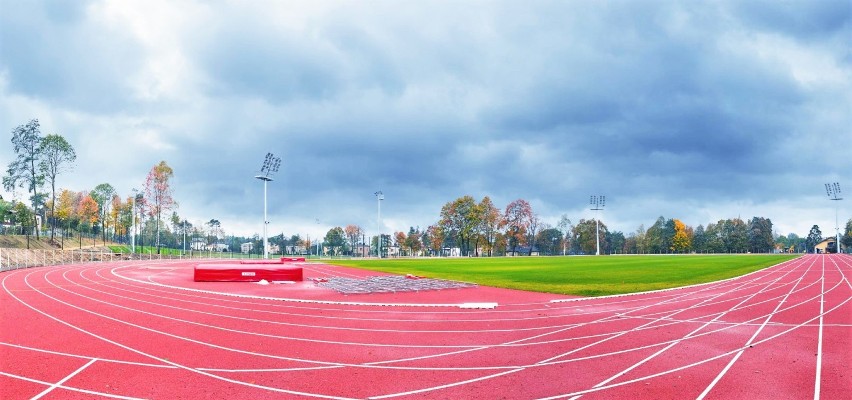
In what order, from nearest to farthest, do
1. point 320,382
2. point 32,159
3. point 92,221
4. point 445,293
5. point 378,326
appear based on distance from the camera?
1. point 320,382
2. point 378,326
3. point 445,293
4. point 32,159
5. point 92,221

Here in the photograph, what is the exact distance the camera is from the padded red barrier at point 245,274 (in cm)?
2619

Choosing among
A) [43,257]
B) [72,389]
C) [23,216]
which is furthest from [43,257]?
[72,389]

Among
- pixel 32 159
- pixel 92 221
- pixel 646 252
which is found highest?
pixel 32 159

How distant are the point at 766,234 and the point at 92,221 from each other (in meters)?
146

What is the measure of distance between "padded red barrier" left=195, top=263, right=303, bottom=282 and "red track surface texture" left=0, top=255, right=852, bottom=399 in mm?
8304

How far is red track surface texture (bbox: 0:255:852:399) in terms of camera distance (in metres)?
7.55

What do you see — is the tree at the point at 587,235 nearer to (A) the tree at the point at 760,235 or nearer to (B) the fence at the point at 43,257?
(A) the tree at the point at 760,235

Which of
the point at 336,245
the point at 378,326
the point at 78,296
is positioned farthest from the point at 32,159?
the point at 336,245

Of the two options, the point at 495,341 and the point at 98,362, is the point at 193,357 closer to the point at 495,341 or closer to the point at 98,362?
the point at 98,362

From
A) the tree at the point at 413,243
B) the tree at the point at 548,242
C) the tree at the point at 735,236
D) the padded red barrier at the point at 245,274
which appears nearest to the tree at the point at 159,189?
the padded red barrier at the point at 245,274

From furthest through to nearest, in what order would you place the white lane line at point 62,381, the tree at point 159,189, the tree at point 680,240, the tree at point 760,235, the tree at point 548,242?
the tree at point 548,242 < the tree at point 760,235 < the tree at point 680,240 < the tree at point 159,189 < the white lane line at point 62,381

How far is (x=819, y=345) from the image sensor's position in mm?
10227

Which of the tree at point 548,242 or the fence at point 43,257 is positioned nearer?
the fence at point 43,257

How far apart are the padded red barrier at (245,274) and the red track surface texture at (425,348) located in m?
8.30
